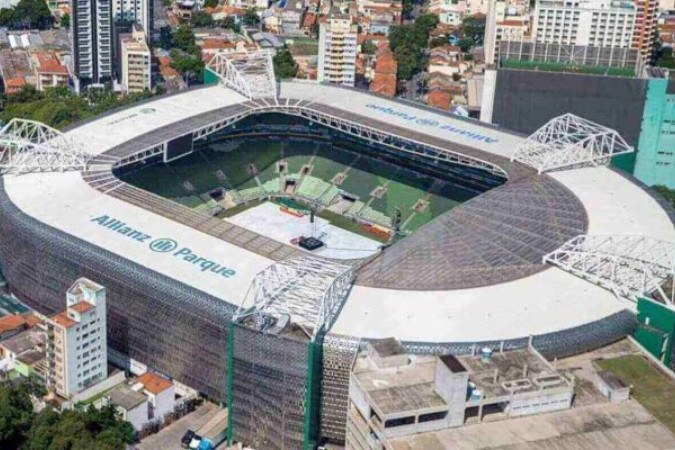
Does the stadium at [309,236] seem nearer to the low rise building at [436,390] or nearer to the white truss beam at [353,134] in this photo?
the white truss beam at [353,134]

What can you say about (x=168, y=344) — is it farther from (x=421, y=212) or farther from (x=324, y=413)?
(x=421, y=212)

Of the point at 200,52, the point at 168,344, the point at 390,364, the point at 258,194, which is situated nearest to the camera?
the point at 390,364

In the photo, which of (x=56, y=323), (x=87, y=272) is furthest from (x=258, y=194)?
(x=56, y=323)

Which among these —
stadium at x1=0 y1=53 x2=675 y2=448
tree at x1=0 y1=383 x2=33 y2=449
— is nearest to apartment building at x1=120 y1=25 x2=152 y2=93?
stadium at x1=0 y1=53 x2=675 y2=448

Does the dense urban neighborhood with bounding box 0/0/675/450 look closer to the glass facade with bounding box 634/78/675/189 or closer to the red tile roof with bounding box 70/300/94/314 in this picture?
the red tile roof with bounding box 70/300/94/314

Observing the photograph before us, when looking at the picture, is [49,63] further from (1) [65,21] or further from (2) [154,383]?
(2) [154,383]

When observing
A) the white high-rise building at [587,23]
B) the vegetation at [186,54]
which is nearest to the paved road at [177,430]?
the vegetation at [186,54]
